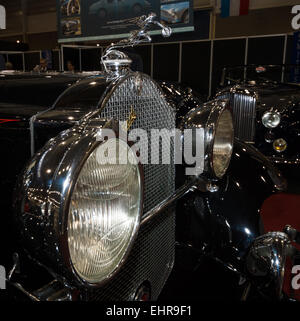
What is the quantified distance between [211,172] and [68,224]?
0.74 metres

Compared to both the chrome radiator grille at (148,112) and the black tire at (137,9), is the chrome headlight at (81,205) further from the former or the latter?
the black tire at (137,9)

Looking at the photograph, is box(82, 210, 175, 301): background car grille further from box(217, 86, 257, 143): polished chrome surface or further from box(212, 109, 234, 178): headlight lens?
box(217, 86, 257, 143): polished chrome surface

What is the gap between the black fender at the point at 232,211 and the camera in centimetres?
144

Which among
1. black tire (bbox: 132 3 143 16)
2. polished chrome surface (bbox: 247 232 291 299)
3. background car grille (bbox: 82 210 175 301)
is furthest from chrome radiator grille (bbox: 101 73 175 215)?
black tire (bbox: 132 3 143 16)

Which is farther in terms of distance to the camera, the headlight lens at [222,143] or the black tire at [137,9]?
the black tire at [137,9]

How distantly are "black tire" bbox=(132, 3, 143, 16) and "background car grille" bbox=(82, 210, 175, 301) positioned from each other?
596 centimetres

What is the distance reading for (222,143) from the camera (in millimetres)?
1345

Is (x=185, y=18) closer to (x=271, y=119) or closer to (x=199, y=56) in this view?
(x=199, y=56)

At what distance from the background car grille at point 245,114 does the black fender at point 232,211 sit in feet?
5.59

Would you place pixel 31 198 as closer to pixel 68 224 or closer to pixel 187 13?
pixel 68 224

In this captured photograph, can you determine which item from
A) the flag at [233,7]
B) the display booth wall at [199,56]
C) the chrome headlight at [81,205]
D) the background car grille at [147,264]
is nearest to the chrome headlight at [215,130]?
the background car grille at [147,264]

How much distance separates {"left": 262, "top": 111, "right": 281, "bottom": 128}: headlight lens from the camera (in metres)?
3.07

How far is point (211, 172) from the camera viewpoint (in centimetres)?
130
